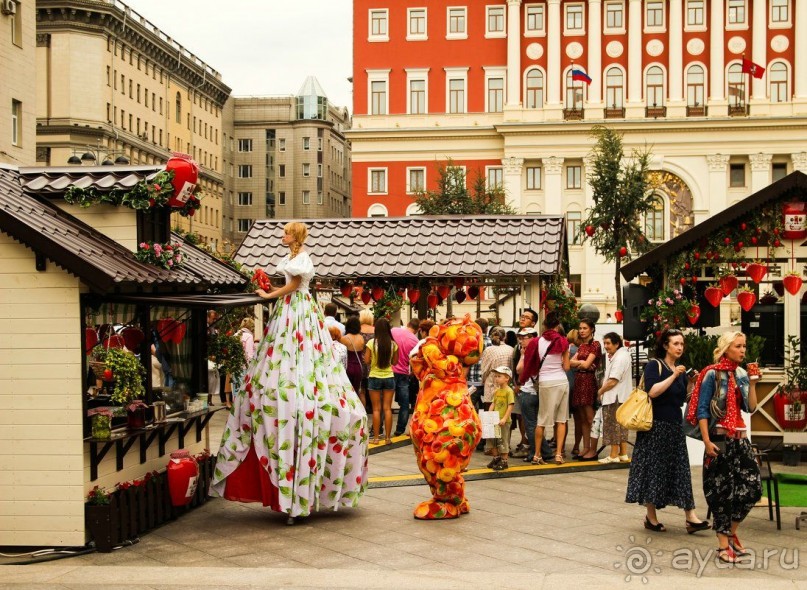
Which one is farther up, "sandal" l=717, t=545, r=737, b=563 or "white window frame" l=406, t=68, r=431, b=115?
"white window frame" l=406, t=68, r=431, b=115

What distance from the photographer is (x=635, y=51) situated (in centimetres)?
6731

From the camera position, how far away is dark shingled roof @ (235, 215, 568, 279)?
19.8 m

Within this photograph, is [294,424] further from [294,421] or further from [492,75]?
[492,75]

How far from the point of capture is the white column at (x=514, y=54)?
2667 inches

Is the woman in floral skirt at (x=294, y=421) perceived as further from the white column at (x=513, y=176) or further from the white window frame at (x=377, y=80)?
the white window frame at (x=377, y=80)

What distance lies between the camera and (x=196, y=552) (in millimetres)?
9578

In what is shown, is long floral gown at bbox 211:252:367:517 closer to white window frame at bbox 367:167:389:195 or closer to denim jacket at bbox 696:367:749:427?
denim jacket at bbox 696:367:749:427

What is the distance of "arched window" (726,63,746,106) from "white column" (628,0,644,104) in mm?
4927

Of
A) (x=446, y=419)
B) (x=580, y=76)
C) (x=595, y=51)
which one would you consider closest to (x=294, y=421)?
(x=446, y=419)

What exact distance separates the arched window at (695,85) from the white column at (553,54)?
717 cm

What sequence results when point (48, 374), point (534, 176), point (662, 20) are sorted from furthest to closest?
point (534, 176), point (662, 20), point (48, 374)

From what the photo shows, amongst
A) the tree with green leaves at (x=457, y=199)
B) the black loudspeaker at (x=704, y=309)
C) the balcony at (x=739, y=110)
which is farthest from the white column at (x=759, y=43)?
the black loudspeaker at (x=704, y=309)

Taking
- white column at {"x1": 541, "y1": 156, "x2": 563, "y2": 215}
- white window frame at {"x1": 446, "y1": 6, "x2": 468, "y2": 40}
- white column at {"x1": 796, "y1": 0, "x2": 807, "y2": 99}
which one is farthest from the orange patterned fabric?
white window frame at {"x1": 446, "y1": 6, "x2": 468, "y2": 40}

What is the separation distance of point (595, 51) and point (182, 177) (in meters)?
59.7
